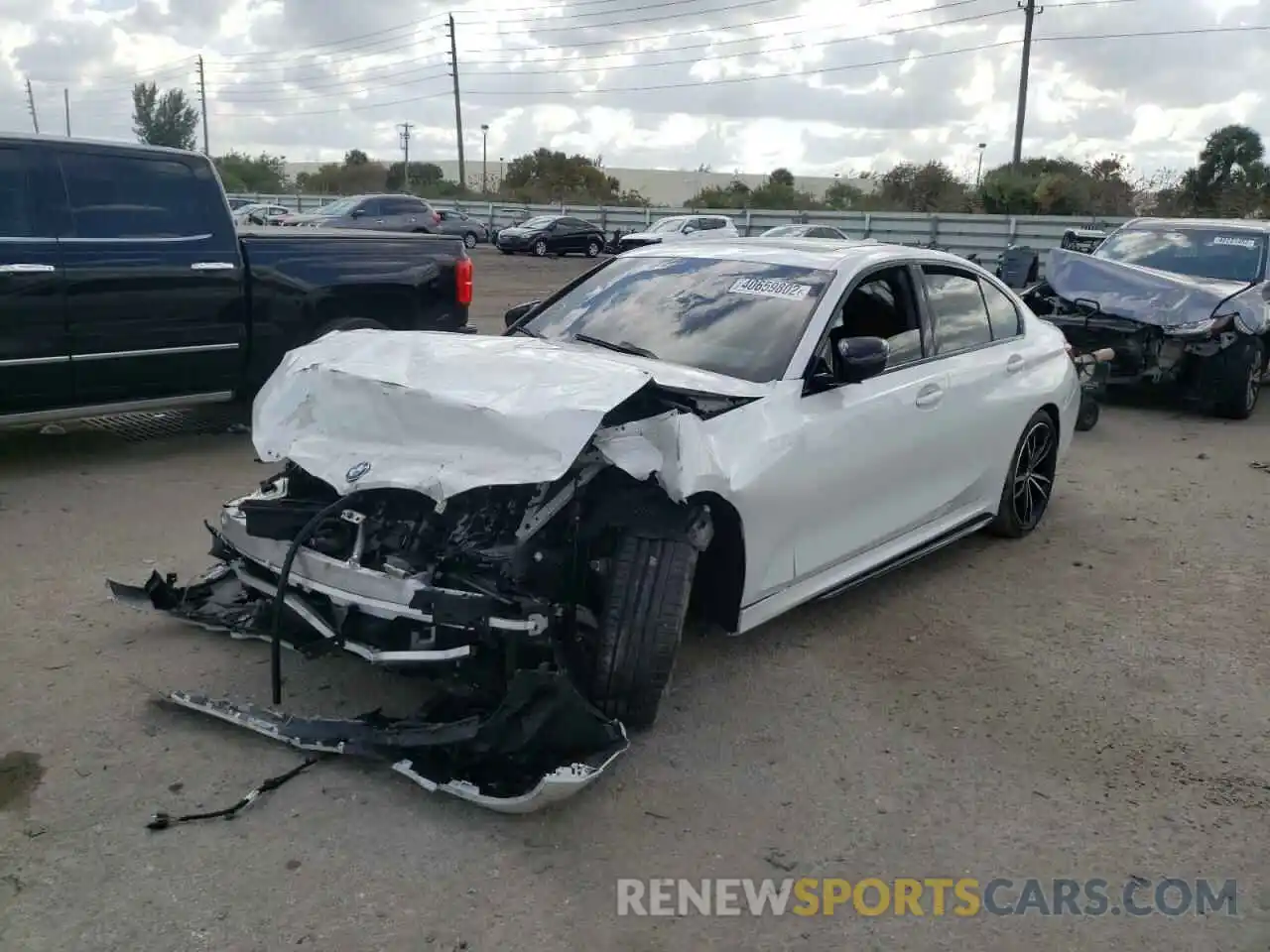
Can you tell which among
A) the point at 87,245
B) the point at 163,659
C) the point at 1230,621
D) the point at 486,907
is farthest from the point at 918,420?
the point at 87,245

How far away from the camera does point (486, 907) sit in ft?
9.49

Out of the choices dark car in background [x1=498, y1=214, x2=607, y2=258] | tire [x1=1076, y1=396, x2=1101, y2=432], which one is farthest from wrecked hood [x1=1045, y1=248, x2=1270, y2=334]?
dark car in background [x1=498, y1=214, x2=607, y2=258]

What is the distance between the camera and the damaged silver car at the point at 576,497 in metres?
3.38

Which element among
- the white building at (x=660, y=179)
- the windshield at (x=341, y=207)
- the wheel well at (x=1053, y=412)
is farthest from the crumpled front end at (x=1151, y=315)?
the white building at (x=660, y=179)

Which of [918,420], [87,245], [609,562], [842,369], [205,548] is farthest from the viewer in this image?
[87,245]

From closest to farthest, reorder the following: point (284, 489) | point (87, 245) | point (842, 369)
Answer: point (284, 489), point (842, 369), point (87, 245)

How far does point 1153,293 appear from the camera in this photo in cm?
977

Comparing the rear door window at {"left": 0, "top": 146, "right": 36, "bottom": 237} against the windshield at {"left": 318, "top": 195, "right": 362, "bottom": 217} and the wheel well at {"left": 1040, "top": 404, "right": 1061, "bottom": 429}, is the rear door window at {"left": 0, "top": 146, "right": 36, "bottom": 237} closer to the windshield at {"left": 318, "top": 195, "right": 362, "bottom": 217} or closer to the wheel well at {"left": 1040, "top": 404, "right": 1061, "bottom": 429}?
the wheel well at {"left": 1040, "top": 404, "right": 1061, "bottom": 429}

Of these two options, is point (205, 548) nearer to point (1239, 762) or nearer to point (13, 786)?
point (13, 786)

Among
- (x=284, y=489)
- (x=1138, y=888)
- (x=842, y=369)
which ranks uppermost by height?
(x=842, y=369)

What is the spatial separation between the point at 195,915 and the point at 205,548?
3.04 meters

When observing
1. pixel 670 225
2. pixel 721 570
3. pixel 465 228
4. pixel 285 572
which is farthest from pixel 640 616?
pixel 465 228

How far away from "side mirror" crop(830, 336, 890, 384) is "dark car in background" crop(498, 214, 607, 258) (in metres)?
30.0

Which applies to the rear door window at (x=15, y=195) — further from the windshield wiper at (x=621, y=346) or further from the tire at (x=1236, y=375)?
the tire at (x=1236, y=375)
